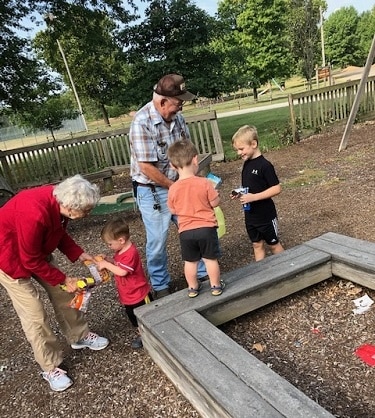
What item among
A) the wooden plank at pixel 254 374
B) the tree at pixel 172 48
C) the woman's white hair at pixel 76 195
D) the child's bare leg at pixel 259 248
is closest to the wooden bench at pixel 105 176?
the child's bare leg at pixel 259 248

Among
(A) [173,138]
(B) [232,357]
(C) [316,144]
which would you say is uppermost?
(A) [173,138]

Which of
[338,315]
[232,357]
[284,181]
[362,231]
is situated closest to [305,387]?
[232,357]

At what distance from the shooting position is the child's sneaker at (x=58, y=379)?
2775 millimetres

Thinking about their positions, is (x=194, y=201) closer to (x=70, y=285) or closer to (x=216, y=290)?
(x=216, y=290)

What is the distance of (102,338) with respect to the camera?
A: 3.21 meters

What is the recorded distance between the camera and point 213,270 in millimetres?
2932

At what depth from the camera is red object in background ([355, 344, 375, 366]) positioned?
258cm

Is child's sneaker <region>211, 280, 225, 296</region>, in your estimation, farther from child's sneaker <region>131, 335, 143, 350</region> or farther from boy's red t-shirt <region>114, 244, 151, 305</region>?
→ child's sneaker <region>131, 335, 143, 350</region>

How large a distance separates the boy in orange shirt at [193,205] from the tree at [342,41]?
5683cm

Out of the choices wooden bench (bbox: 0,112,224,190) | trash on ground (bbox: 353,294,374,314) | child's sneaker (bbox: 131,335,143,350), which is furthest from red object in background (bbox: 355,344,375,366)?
wooden bench (bbox: 0,112,224,190)

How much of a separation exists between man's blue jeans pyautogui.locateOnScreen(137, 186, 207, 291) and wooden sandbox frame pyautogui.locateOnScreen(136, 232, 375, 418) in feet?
1.83

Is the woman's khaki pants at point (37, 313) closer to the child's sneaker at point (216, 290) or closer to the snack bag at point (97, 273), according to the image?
the snack bag at point (97, 273)

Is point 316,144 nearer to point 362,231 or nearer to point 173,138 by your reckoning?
point 362,231

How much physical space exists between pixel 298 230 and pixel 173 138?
2.30 meters
